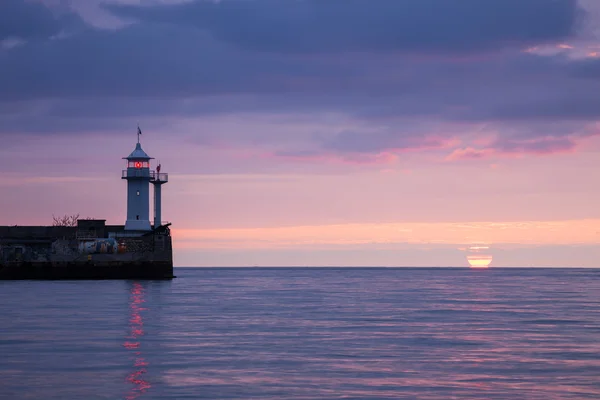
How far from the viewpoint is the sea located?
2731cm

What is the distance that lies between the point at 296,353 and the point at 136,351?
19.1 ft

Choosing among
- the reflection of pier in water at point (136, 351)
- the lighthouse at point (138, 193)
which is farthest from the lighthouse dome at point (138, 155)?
the reflection of pier in water at point (136, 351)

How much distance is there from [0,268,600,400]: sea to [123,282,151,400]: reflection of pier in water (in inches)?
2.0

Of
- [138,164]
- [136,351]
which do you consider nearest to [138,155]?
[138,164]

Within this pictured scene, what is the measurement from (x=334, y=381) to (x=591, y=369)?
27.9ft

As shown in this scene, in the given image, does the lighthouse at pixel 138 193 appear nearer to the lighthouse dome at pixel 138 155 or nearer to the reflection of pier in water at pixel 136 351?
the lighthouse dome at pixel 138 155

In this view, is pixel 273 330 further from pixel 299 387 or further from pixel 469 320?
pixel 299 387

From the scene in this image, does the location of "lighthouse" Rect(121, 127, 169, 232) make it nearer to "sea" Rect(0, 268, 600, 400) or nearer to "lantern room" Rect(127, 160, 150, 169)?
"lantern room" Rect(127, 160, 150, 169)

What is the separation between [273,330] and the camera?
45.9 meters

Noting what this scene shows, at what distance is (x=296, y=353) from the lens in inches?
1409

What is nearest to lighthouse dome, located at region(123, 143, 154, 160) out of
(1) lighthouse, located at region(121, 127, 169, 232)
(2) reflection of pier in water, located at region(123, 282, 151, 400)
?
(1) lighthouse, located at region(121, 127, 169, 232)

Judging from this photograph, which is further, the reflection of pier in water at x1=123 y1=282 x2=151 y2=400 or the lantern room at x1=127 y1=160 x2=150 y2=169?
the lantern room at x1=127 y1=160 x2=150 y2=169

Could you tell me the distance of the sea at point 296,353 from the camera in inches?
1075

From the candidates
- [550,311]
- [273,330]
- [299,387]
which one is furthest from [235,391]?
[550,311]
